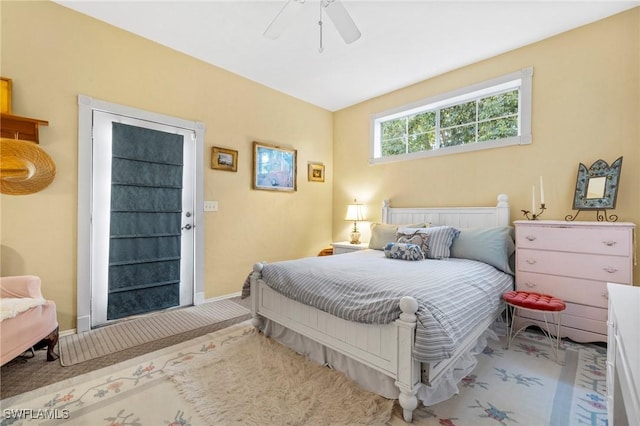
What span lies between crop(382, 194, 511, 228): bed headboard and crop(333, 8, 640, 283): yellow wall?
5.0 inches

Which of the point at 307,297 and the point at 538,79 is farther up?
the point at 538,79

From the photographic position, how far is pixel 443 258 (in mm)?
2754

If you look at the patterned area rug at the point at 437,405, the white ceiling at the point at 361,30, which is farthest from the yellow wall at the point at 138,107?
the patterned area rug at the point at 437,405

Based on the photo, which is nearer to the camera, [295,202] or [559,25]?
[559,25]

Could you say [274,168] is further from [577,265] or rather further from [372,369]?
[577,265]

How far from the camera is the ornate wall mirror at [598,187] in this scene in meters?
2.37

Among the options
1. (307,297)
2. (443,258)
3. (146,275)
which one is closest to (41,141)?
(146,275)

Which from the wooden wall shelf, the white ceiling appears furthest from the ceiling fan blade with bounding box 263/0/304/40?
the wooden wall shelf

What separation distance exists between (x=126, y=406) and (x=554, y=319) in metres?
3.19

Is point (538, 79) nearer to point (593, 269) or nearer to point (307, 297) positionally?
point (593, 269)

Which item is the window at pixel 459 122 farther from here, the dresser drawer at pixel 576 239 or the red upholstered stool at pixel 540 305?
the red upholstered stool at pixel 540 305

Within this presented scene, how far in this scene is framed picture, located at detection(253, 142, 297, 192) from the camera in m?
3.81

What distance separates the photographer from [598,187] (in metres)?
2.44

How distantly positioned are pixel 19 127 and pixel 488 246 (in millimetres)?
4030
